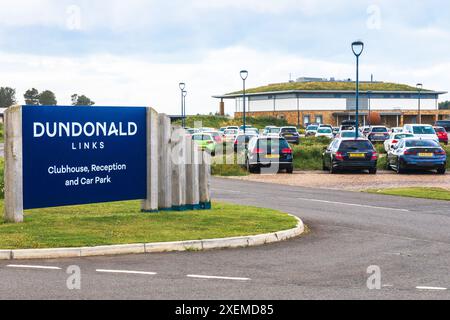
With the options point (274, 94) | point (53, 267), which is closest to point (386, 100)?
point (274, 94)

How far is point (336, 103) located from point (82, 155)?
367 feet

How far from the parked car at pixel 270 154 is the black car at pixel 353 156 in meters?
2.15

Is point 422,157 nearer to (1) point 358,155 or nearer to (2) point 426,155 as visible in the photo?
(2) point 426,155

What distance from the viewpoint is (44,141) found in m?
13.7

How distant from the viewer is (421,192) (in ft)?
75.6

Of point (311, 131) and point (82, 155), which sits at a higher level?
point (311, 131)

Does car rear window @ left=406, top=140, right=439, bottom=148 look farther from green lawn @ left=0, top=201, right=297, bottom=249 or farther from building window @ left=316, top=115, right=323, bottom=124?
building window @ left=316, top=115, right=323, bottom=124

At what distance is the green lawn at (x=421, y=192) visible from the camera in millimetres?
22083

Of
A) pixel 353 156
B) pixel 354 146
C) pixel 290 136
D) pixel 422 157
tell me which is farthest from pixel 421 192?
pixel 290 136

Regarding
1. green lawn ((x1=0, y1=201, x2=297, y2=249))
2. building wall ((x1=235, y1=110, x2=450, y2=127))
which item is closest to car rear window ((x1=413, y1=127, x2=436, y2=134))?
green lawn ((x1=0, y1=201, x2=297, y2=249))

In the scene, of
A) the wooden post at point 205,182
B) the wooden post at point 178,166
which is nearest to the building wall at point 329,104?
the wooden post at point 205,182

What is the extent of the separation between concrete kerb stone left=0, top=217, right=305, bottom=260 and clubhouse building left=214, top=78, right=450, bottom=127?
10553cm

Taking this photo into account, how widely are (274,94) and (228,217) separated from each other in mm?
112605

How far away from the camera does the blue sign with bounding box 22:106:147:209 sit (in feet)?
44.6
